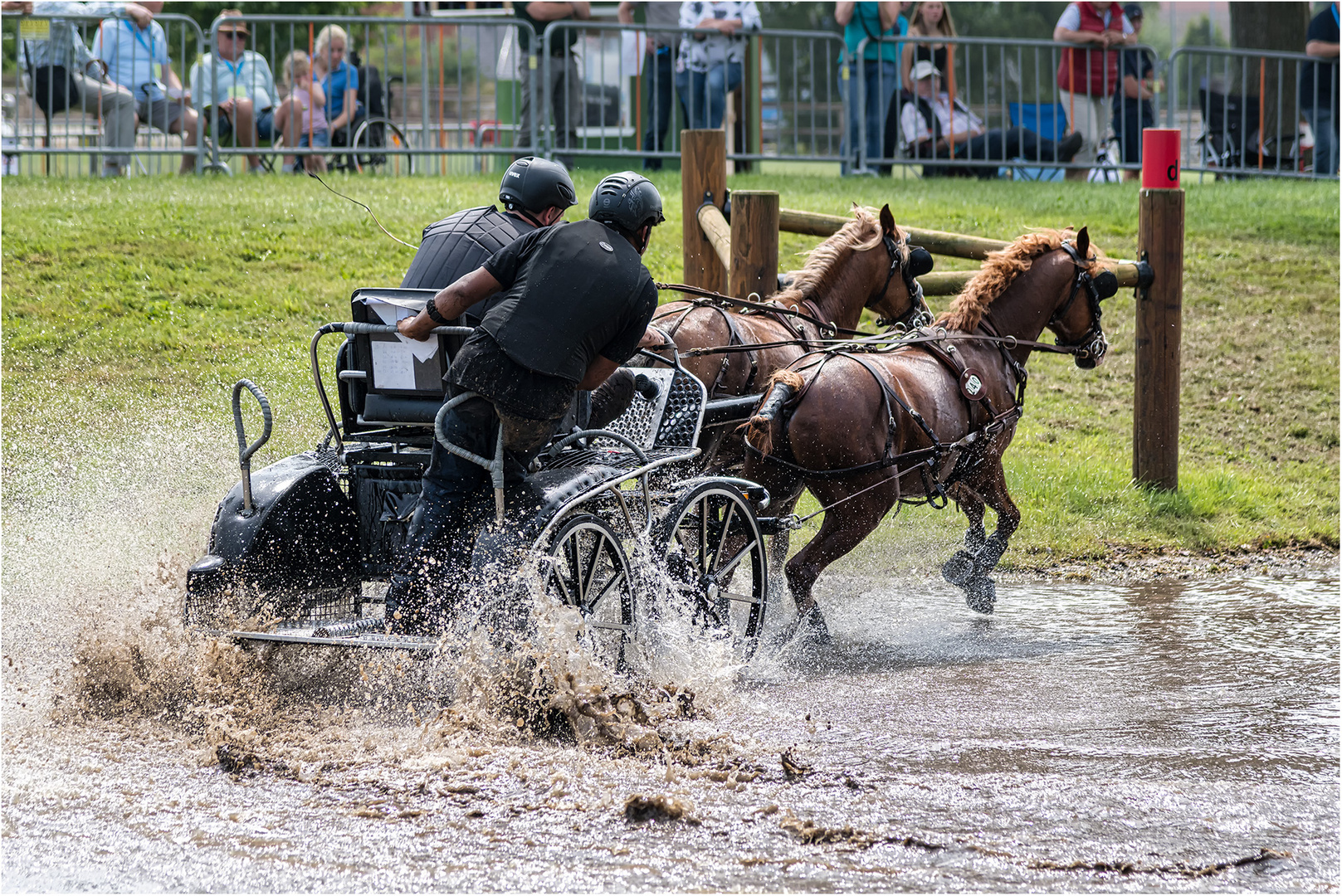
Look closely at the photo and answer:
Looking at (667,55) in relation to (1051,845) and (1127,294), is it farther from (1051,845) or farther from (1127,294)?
(1051,845)

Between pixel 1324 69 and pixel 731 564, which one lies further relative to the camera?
pixel 1324 69

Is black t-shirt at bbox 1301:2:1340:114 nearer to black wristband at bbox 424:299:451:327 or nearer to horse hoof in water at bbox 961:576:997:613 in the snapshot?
horse hoof in water at bbox 961:576:997:613

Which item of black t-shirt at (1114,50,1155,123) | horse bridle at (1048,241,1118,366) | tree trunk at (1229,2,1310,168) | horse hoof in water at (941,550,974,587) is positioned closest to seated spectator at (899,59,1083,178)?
black t-shirt at (1114,50,1155,123)

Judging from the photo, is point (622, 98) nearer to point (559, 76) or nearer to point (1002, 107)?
point (559, 76)

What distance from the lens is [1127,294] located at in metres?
11.8

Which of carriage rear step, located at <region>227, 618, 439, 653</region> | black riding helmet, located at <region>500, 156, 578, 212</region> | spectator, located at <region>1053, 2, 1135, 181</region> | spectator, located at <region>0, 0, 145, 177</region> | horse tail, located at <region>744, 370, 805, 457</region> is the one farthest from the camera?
spectator, located at <region>1053, 2, 1135, 181</region>

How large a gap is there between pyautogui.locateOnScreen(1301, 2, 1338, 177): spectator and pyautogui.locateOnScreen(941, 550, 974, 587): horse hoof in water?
11.1 meters

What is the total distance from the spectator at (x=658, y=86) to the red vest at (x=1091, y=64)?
4182 millimetres

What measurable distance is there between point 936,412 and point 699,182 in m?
2.75

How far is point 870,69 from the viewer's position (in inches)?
572

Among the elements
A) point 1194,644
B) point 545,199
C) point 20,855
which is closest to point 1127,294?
point 1194,644

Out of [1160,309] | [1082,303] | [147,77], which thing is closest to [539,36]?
[147,77]

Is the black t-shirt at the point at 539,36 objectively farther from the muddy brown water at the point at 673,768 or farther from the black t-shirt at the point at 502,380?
the black t-shirt at the point at 502,380

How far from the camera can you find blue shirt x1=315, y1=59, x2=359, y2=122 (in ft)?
45.2
